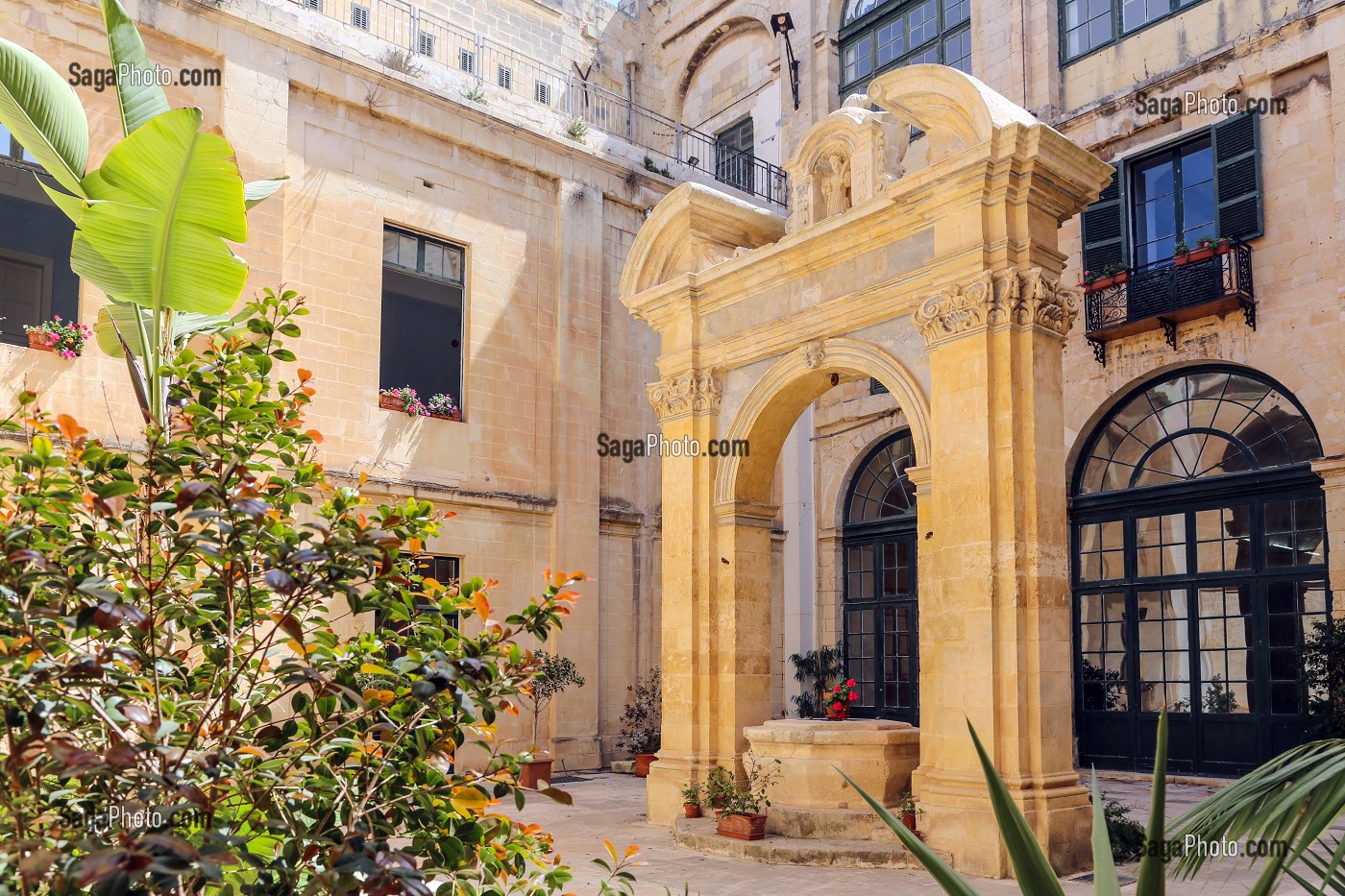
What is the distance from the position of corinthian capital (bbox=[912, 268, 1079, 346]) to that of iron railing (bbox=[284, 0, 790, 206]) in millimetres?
9342

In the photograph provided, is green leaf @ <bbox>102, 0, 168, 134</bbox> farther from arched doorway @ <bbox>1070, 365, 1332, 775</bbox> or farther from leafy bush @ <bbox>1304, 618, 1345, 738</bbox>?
arched doorway @ <bbox>1070, 365, 1332, 775</bbox>

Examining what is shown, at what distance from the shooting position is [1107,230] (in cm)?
1556

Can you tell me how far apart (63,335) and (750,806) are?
28.7 feet

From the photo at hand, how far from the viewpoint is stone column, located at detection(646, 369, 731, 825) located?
11609 mm

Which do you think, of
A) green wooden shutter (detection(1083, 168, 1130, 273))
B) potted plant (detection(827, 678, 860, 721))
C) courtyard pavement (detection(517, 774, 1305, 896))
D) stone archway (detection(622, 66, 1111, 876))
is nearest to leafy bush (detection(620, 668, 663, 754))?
courtyard pavement (detection(517, 774, 1305, 896))

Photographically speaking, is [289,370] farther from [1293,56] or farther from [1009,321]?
[1293,56]

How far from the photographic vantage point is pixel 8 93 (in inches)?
162

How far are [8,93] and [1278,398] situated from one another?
13576 millimetres

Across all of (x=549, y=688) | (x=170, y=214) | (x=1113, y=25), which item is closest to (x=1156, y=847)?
(x=170, y=214)

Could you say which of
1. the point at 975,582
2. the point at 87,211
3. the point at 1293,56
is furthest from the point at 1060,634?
the point at 1293,56

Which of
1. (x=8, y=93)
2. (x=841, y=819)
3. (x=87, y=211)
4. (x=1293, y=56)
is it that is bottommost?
(x=841, y=819)

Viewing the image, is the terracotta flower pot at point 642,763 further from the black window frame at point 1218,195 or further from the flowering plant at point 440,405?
the black window frame at point 1218,195

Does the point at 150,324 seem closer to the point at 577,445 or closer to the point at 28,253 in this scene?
the point at 28,253

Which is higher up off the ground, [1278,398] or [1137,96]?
[1137,96]
